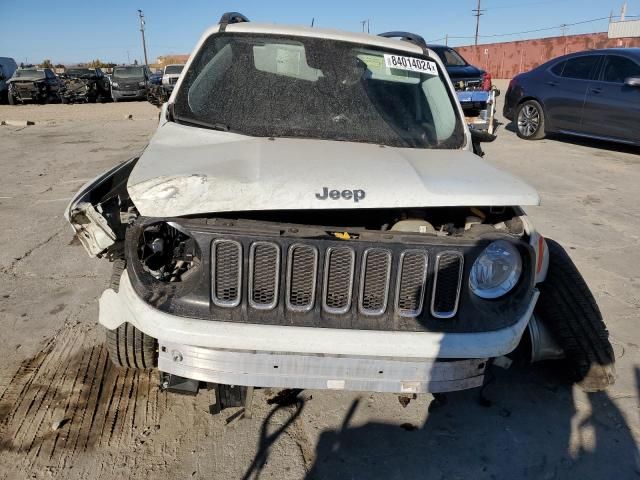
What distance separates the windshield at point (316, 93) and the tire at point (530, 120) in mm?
8050

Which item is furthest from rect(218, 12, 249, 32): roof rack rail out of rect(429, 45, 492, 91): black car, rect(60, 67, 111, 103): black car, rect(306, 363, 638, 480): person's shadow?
rect(60, 67, 111, 103): black car

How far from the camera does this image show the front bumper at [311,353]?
6.52 feet

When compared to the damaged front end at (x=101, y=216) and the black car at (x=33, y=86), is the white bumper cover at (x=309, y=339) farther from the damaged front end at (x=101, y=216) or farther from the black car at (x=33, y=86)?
the black car at (x=33, y=86)

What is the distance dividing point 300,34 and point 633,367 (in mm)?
3043

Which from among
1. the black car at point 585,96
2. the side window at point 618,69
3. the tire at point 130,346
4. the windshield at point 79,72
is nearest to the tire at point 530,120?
the black car at point 585,96

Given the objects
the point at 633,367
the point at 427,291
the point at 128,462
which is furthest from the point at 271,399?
the point at 633,367

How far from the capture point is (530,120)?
10773 mm

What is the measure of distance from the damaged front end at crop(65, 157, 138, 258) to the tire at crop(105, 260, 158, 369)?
17cm

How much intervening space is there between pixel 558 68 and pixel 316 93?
28.8ft

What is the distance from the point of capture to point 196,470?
90.4 inches

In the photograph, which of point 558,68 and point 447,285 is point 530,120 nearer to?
point 558,68

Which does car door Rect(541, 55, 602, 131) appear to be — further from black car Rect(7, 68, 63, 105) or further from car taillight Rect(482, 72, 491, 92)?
black car Rect(7, 68, 63, 105)

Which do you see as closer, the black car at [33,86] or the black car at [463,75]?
the black car at [463,75]

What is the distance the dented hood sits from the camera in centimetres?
199
